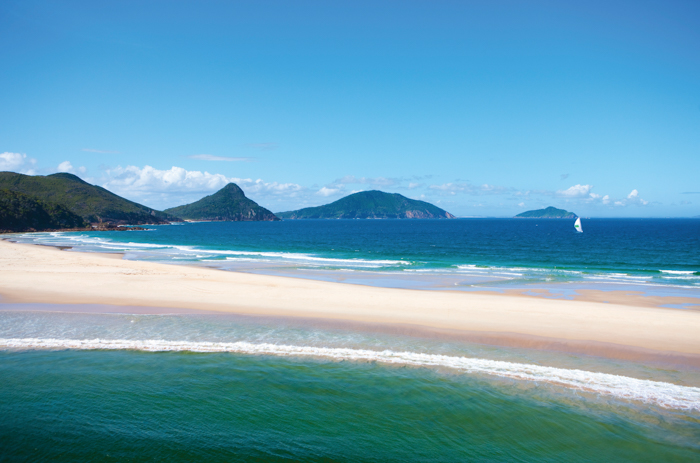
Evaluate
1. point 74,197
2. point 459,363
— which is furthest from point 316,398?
point 74,197

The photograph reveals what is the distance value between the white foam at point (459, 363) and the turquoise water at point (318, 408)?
7cm

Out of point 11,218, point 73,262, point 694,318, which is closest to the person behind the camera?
point 694,318

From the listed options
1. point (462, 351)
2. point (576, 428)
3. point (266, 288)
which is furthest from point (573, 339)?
point (266, 288)

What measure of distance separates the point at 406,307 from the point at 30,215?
114m

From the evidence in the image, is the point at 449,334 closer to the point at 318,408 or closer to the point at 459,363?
the point at 459,363

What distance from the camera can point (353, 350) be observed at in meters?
10.9

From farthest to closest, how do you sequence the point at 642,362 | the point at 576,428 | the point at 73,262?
1. the point at 73,262
2. the point at 642,362
3. the point at 576,428

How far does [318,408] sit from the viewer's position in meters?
7.80

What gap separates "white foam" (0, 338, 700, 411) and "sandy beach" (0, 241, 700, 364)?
6.89 feet

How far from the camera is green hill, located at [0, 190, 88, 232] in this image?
289 feet

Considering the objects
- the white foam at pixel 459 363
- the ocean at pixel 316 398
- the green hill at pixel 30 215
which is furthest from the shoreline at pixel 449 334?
the green hill at pixel 30 215

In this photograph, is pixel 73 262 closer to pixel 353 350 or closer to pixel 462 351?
pixel 353 350

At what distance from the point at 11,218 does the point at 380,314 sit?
108298 mm

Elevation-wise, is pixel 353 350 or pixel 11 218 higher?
pixel 11 218
